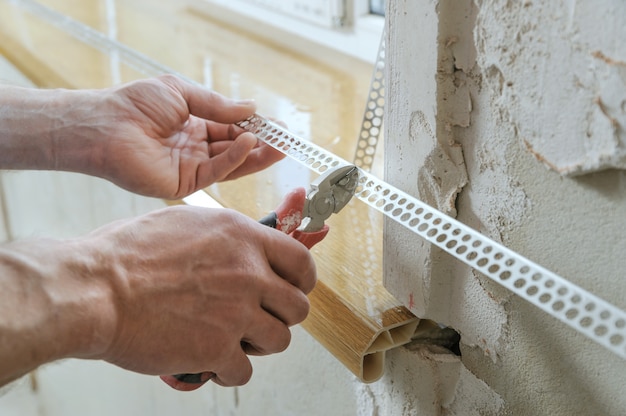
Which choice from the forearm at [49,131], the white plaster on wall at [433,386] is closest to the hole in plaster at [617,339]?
the white plaster on wall at [433,386]

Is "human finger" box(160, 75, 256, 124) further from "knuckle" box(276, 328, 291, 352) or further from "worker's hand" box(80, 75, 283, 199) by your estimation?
"knuckle" box(276, 328, 291, 352)

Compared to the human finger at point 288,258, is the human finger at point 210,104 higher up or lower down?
higher up

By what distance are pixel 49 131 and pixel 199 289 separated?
13.5 inches

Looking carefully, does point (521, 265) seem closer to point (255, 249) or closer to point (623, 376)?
point (623, 376)

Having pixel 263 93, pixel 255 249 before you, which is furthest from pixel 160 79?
pixel 263 93

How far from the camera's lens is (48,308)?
0.55m

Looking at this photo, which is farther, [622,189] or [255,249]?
[255,249]

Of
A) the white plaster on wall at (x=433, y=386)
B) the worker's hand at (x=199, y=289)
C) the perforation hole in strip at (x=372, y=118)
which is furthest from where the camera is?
the perforation hole in strip at (x=372, y=118)

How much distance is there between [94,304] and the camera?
56cm

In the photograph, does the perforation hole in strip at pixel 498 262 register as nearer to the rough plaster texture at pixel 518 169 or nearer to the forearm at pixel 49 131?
the rough plaster texture at pixel 518 169

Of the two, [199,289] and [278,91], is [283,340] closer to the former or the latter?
[199,289]

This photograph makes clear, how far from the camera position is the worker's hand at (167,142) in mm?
809

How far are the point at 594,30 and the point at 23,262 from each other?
0.45 m

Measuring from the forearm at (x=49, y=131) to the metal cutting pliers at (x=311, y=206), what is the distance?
0.86 feet
